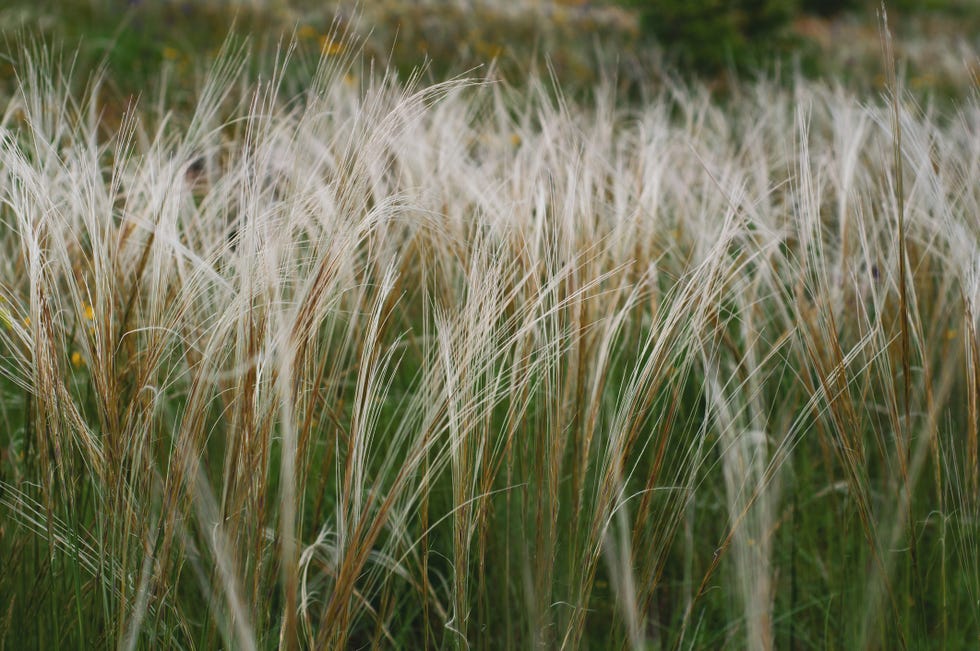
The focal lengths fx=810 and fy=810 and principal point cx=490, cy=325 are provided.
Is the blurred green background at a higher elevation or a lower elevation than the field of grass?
higher

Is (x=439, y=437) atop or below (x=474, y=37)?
below

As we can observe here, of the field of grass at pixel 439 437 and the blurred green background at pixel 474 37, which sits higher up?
the blurred green background at pixel 474 37

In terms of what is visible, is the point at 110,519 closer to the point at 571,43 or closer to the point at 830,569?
the point at 830,569

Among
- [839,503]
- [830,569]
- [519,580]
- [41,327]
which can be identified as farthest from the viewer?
[839,503]

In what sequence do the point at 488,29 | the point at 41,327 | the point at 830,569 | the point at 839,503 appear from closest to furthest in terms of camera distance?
the point at 41,327
the point at 830,569
the point at 839,503
the point at 488,29

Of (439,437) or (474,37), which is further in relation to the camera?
(474,37)

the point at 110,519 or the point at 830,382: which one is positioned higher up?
the point at 830,382

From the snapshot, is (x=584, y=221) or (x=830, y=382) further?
(x=584, y=221)

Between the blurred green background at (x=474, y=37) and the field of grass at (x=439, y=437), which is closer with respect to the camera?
the field of grass at (x=439, y=437)

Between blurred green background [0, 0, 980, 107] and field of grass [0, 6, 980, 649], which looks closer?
field of grass [0, 6, 980, 649]

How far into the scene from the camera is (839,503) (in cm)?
146

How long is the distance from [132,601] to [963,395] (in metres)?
1.41

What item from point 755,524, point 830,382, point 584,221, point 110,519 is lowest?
point 755,524

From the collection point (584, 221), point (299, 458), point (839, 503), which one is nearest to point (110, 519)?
point (299, 458)
